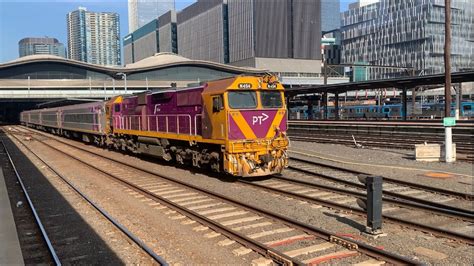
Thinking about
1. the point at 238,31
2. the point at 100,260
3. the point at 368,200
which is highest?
the point at 238,31

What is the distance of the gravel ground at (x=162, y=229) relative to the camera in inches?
282

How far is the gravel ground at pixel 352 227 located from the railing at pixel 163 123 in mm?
2291

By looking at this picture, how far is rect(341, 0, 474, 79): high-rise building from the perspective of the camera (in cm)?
11381

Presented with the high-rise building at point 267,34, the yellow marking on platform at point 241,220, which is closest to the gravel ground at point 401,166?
the yellow marking on platform at point 241,220

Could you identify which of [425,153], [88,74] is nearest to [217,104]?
[425,153]

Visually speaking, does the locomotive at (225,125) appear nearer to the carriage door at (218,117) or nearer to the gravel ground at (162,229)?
the carriage door at (218,117)

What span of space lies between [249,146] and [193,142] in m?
2.76

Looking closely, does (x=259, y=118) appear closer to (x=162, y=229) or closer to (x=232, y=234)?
(x=162, y=229)

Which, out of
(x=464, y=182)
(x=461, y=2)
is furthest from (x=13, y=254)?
(x=461, y=2)

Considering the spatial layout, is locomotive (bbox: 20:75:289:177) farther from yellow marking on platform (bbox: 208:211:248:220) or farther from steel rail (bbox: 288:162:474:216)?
yellow marking on platform (bbox: 208:211:248:220)

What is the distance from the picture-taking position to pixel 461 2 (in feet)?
382

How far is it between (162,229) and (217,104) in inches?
233

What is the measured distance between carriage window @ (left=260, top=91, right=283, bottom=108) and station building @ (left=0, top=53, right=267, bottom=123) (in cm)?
8376

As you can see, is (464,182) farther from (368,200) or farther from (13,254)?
(13,254)
